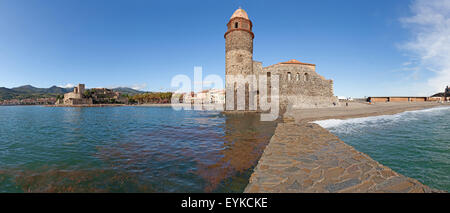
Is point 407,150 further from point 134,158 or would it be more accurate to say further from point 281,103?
point 281,103

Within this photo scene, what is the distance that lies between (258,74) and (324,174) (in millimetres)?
21861

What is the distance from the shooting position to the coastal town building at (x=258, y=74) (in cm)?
2261

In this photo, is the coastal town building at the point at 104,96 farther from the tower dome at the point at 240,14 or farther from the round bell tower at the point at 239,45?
the tower dome at the point at 240,14

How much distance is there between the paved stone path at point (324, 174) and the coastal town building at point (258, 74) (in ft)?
62.1

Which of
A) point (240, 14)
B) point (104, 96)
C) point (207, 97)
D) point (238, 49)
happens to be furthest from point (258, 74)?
point (104, 96)

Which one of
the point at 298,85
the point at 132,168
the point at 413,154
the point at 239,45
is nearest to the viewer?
the point at 132,168

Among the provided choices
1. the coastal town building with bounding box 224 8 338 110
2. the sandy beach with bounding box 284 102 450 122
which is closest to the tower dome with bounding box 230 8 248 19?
the coastal town building with bounding box 224 8 338 110

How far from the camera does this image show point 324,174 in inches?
124

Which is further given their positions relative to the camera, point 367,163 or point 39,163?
point 39,163

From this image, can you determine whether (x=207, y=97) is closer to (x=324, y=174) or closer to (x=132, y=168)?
(x=132, y=168)

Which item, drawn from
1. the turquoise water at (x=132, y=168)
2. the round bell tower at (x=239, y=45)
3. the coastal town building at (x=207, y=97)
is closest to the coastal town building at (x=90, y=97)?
the coastal town building at (x=207, y=97)
